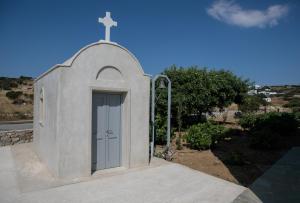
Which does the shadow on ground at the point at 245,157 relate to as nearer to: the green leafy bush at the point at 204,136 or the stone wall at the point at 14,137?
the green leafy bush at the point at 204,136

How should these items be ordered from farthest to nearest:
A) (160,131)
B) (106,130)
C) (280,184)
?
(160,131), (106,130), (280,184)

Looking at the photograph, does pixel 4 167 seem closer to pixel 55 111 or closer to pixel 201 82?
pixel 55 111

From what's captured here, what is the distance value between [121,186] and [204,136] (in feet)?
18.6

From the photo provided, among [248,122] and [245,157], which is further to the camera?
[248,122]

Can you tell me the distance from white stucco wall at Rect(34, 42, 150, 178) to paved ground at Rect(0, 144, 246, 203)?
480 mm

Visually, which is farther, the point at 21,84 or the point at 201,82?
the point at 21,84

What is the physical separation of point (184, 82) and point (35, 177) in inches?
503

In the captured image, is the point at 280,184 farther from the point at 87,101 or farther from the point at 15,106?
the point at 15,106

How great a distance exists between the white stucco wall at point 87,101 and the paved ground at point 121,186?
480 millimetres

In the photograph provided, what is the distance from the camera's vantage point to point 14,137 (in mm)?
12297

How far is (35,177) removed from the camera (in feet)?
22.9

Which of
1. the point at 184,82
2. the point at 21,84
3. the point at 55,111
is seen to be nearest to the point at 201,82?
the point at 184,82

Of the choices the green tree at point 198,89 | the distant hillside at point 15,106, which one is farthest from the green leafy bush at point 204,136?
the distant hillside at point 15,106

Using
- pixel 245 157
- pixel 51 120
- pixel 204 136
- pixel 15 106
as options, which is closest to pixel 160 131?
pixel 204 136
